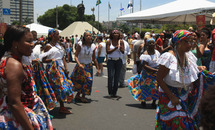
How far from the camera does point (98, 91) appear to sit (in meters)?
8.99

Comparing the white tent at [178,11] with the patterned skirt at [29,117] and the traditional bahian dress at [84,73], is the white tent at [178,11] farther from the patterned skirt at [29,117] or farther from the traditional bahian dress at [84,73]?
the patterned skirt at [29,117]

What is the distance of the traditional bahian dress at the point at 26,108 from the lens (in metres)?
2.50

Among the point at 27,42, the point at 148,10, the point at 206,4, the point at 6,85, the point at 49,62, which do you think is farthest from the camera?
the point at 148,10

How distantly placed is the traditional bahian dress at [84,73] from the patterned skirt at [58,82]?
1227mm

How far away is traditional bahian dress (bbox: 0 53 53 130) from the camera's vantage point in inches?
98.3

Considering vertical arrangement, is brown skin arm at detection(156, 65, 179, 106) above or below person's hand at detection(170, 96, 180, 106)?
above

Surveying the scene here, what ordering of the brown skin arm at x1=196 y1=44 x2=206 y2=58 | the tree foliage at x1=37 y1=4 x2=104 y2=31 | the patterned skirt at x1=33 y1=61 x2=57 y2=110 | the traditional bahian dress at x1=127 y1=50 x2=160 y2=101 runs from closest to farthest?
the patterned skirt at x1=33 y1=61 x2=57 y2=110 → the brown skin arm at x1=196 y1=44 x2=206 y2=58 → the traditional bahian dress at x1=127 y1=50 x2=160 y2=101 → the tree foliage at x1=37 y1=4 x2=104 y2=31

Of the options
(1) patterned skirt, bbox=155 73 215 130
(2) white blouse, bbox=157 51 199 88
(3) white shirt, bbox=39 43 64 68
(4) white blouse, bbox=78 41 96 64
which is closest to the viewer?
(1) patterned skirt, bbox=155 73 215 130

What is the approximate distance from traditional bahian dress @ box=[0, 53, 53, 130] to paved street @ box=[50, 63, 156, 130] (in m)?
2.68

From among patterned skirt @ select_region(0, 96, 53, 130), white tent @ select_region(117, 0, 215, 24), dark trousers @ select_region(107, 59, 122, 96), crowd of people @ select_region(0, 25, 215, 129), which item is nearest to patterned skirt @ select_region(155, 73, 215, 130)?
crowd of people @ select_region(0, 25, 215, 129)

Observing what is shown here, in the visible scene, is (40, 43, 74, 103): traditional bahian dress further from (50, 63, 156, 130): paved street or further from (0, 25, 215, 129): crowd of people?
(50, 63, 156, 130): paved street

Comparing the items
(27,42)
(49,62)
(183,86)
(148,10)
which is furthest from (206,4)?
(27,42)

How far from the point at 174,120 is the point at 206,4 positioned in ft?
33.9

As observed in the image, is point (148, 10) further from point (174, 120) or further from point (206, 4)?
point (174, 120)
